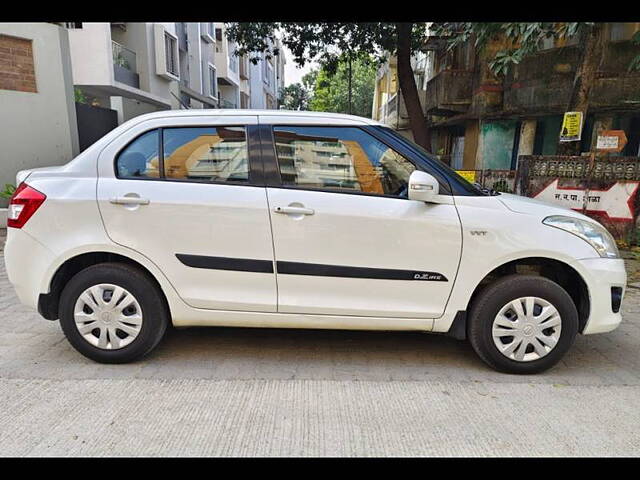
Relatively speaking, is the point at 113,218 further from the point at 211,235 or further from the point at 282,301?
the point at 282,301

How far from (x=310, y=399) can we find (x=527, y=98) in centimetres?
1163

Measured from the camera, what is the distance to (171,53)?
59.0 ft

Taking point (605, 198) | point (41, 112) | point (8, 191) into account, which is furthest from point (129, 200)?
point (41, 112)

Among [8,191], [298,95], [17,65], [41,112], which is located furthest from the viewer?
[298,95]

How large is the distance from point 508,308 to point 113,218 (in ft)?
9.04

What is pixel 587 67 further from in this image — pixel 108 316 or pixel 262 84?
pixel 262 84

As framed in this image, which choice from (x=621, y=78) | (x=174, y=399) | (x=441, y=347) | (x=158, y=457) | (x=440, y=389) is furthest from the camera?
(x=621, y=78)

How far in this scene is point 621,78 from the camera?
31.1 feet

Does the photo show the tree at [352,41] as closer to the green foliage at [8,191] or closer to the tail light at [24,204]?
the green foliage at [8,191]

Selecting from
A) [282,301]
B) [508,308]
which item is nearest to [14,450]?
[282,301]

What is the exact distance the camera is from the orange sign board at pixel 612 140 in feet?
20.7

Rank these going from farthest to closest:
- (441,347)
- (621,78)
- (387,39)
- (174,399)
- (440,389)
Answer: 1. (387,39)
2. (621,78)
3. (441,347)
4. (440,389)
5. (174,399)

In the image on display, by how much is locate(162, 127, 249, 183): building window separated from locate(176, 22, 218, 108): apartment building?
1637 cm
